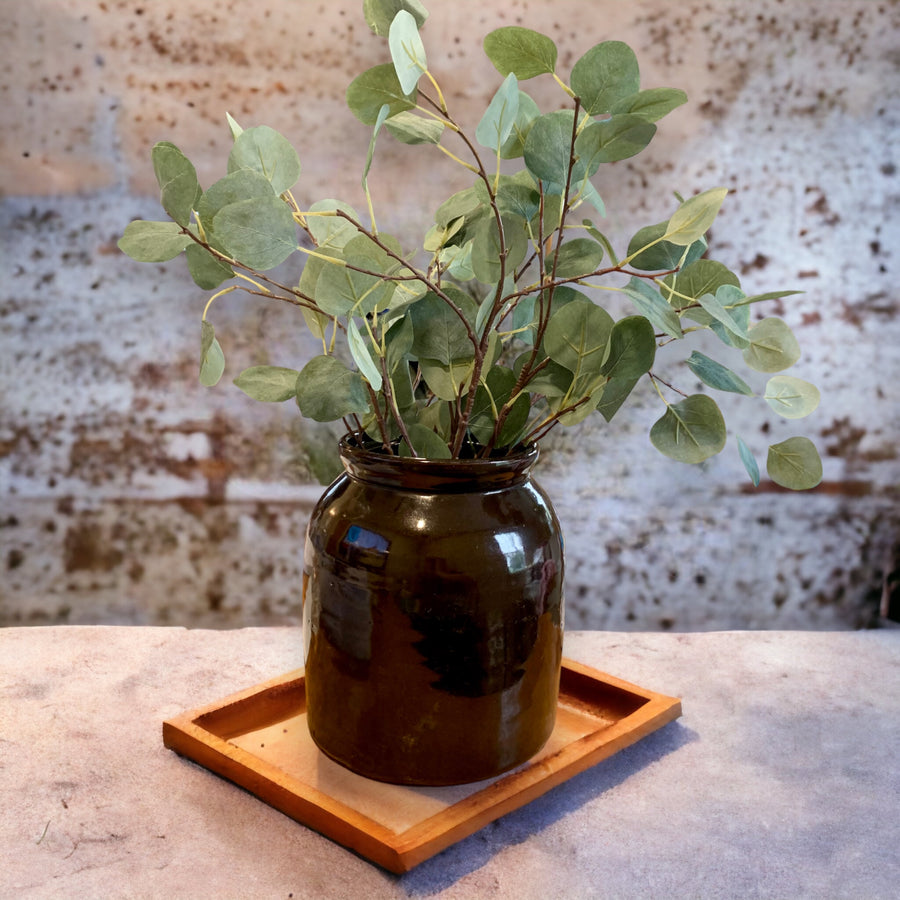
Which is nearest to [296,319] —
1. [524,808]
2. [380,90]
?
[380,90]

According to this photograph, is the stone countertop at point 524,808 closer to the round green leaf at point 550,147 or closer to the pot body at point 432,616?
the pot body at point 432,616

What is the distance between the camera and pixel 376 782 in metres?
0.60

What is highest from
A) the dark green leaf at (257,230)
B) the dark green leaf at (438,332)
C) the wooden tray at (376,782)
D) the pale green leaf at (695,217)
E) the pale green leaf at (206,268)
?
the pale green leaf at (695,217)

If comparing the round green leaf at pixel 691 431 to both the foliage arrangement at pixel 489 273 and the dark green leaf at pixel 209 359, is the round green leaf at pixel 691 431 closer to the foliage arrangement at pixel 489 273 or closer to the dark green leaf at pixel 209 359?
the foliage arrangement at pixel 489 273

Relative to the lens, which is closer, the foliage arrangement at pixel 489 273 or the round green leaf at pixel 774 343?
the foliage arrangement at pixel 489 273

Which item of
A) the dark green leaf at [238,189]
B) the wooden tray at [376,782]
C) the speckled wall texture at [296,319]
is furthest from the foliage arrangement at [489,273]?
the speckled wall texture at [296,319]

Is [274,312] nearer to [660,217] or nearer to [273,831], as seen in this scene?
[660,217]

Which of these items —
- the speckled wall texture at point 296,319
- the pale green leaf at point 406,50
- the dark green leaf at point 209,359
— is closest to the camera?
the pale green leaf at point 406,50

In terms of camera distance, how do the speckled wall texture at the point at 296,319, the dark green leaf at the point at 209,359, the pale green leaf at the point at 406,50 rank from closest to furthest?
the pale green leaf at the point at 406,50
the dark green leaf at the point at 209,359
the speckled wall texture at the point at 296,319

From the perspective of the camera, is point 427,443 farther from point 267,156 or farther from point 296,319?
point 296,319

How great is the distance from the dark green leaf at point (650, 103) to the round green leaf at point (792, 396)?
0.72 ft

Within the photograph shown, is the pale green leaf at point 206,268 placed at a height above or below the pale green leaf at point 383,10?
below

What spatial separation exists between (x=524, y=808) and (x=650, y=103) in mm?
451

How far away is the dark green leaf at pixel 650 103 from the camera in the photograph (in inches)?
19.0
